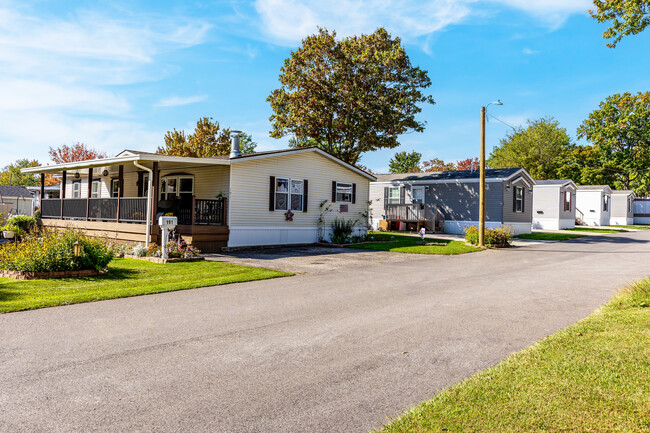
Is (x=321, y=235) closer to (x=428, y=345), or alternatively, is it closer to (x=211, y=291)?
(x=211, y=291)

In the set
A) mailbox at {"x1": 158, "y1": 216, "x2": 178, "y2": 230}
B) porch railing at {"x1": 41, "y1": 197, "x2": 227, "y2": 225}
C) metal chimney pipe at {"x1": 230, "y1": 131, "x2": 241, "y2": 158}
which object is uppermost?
metal chimney pipe at {"x1": 230, "y1": 131, "x2": 241, "y2": 158}

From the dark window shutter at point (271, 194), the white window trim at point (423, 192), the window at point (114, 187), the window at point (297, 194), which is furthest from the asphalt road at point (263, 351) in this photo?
the white window trim at point (423, 192)

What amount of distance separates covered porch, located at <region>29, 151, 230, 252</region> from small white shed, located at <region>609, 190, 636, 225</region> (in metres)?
45.7

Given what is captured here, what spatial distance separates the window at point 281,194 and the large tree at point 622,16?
11929mm

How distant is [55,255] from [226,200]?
719 cm

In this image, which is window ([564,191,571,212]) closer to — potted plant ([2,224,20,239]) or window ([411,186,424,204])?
window ([411,186,424,204])

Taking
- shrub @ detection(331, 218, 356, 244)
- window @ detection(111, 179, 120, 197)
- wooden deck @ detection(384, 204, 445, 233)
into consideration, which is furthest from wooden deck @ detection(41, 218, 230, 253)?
wooden deck @ detection(384, 204, 445, 233)

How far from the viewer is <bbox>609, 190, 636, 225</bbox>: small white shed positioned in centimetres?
4669

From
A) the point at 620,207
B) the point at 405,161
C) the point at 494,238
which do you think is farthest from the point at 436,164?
the point at 494,238

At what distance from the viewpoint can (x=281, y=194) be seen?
722 inches

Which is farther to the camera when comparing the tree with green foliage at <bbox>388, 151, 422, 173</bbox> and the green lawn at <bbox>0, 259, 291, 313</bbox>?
the tree with green foliage at <bbox>388, 151, 422, 173</bbox>

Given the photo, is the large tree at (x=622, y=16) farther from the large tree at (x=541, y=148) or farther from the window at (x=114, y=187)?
the large tree at (x=541, y=148)

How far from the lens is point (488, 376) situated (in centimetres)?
400

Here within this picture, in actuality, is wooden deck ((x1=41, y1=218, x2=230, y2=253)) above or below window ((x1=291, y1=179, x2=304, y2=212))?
below
